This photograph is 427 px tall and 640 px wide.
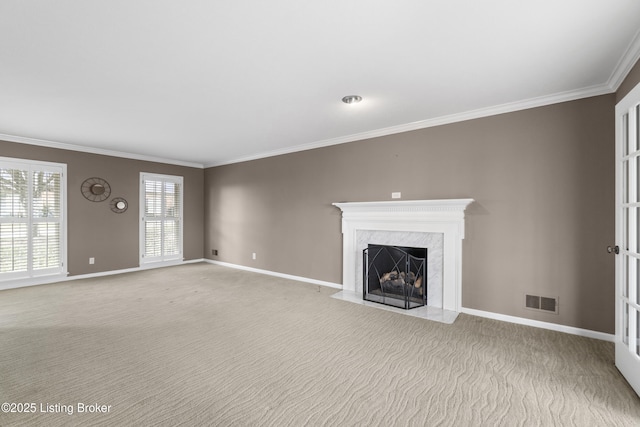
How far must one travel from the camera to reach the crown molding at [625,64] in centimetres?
216

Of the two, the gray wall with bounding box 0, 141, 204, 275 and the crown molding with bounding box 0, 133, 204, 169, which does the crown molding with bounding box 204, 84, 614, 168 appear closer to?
the crown molding with bounding box 0, 133, 204, 169

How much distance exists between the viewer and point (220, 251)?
23.0 ft

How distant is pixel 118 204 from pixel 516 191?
269 inches

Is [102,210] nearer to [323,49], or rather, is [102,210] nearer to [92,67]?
[92,67]

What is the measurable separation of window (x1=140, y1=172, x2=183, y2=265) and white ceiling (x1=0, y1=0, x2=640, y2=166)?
2543 millimetres

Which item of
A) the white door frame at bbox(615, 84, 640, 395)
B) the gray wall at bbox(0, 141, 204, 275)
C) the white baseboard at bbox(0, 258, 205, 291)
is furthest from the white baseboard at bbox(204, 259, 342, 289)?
the white door frame at bbox(615, 84, 640, 395)

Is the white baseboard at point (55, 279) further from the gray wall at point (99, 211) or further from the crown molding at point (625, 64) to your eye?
the crown molding at point (625, 64)

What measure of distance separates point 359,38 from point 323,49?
0.30 metres

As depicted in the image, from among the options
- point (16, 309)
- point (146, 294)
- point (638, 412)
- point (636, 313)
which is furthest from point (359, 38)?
point (16, 309)

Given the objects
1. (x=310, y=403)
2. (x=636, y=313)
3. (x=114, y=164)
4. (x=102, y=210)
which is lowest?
(x=310, y=403)

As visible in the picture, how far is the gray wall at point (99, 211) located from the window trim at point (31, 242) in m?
0.06

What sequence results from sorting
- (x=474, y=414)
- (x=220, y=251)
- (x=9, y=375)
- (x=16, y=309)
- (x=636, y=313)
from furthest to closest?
(x=220, y=251) < (x=16, y=309) < (x=9, y=375) < (x=636, y=313) < (x=474, y=414)

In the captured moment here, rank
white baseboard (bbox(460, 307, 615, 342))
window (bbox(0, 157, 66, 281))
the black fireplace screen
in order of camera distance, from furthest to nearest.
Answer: window (bbox(0, 157, 66, 281)) < the black fireplace screen < white baseboard (bbox(460, 307, 615, 342))

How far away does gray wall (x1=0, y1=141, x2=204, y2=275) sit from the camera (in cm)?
538
